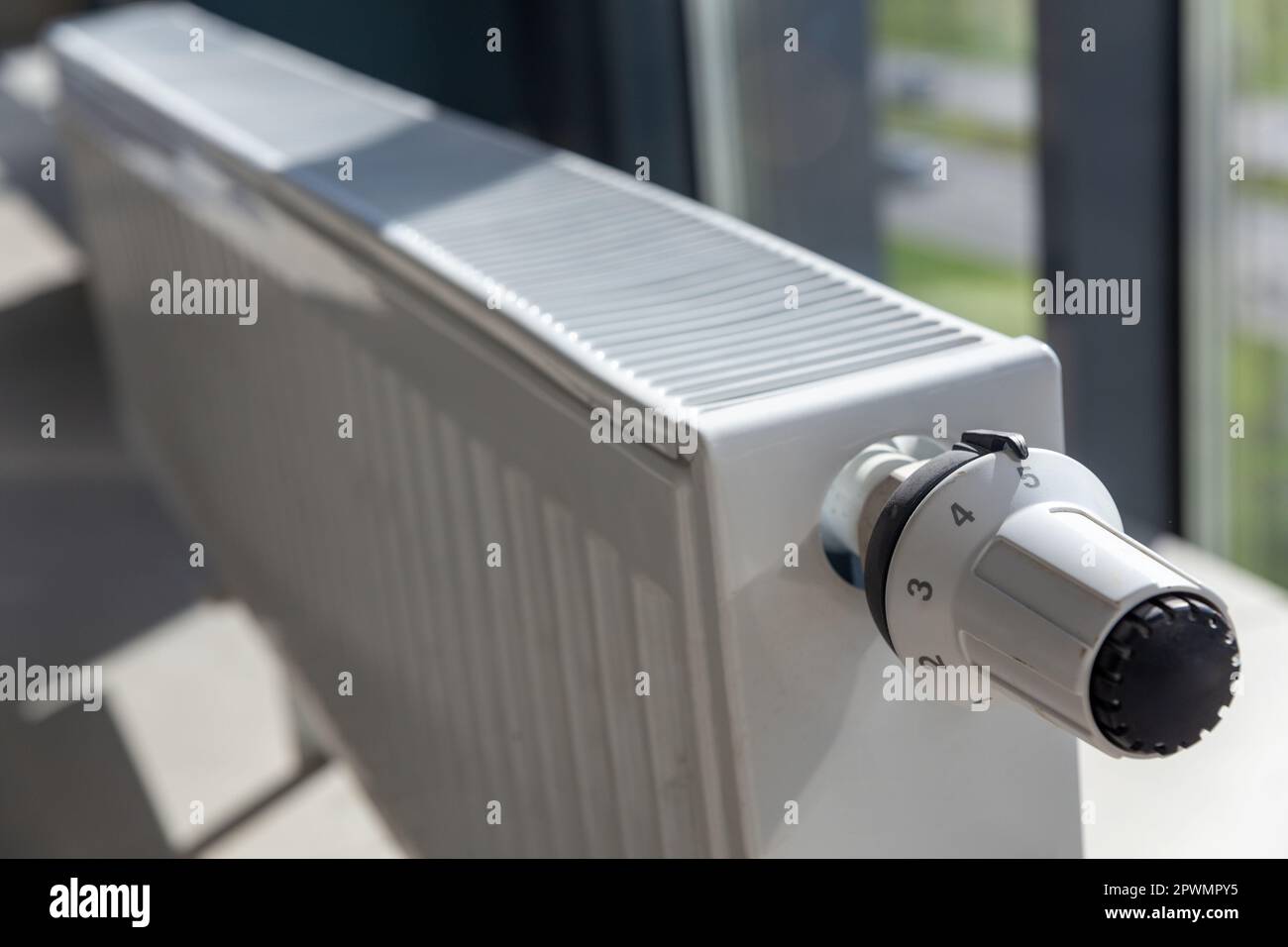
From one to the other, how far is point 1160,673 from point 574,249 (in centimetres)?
37

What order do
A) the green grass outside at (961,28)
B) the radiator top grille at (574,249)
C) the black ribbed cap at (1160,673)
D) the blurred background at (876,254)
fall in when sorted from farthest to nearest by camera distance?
the green grass outside at (961,28)
the blurred background at (876,254)
the radiator top grille at (574,249)
the black ribbed cap at (1160,673)

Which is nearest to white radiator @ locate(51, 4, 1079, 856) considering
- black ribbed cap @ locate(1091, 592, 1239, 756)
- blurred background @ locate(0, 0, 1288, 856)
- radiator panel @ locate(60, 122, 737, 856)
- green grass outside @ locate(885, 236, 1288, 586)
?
radiator panel @ locate(60, 122, 737, 856)

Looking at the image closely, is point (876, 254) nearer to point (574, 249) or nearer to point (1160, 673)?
point (574, 249)

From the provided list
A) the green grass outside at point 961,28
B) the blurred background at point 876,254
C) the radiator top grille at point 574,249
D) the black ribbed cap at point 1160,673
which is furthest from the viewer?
the green grass outside at point 961,28

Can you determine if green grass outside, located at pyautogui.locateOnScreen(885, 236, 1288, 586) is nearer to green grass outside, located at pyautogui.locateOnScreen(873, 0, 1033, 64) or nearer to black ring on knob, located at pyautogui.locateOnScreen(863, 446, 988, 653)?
green grass outside, located at pyautogui.locateOnScreen(873, 0, 1033, 64)

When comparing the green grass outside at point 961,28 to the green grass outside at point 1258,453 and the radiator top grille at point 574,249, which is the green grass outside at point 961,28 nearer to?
the green grass outside at point 1258,453

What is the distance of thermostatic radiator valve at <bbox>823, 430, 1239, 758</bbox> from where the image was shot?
39 centimetres

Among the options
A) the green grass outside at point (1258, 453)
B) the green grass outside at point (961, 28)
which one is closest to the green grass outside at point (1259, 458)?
the green grass outside at point (1258, 453)

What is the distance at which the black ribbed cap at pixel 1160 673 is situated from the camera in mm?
385

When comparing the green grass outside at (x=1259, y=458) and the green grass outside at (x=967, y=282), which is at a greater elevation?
the green grass outside at (x=967, y=282)

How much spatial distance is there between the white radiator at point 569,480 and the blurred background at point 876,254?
1.02ft

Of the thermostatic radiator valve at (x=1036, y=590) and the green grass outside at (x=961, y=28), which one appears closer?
the thermostatic radiator valve at (x=1036, y=590)
